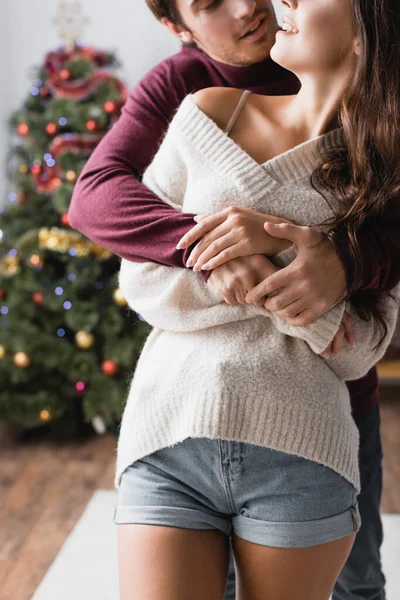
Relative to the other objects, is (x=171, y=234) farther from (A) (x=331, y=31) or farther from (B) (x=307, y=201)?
(A) (x=331, y=31)

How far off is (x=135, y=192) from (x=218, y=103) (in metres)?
0.19

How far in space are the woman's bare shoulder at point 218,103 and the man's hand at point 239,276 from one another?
234 millimetres

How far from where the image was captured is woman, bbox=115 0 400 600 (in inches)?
41.8

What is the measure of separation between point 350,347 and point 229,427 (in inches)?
9.5

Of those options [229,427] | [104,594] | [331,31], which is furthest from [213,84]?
[104,594]

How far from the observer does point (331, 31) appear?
1081 mm

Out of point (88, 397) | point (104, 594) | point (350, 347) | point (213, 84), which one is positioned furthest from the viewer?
point (88, 397)

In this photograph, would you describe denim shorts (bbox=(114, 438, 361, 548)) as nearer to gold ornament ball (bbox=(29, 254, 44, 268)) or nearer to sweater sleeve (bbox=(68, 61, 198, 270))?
sweater sleeve (bbox=(68, 61, 198, 270))

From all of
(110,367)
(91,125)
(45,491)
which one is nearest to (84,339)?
(110,367)

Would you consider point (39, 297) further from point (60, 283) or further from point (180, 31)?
point (180, 31)

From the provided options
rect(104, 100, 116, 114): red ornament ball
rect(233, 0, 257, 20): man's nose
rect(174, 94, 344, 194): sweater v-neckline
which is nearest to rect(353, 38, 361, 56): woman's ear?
rect(174, 94, 344, 194): sweater v-neckline

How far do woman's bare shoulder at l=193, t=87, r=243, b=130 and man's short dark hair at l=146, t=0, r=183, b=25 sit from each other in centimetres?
26

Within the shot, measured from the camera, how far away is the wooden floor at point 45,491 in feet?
7.80

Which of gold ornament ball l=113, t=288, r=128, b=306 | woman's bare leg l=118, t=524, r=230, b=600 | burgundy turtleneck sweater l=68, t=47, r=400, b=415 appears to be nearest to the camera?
woman's bare leg l=118, t=524, r=230, b=600
